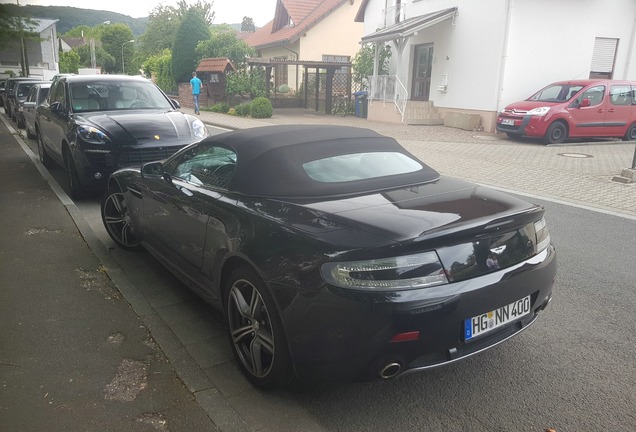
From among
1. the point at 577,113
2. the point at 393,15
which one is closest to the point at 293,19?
the point at 393,15

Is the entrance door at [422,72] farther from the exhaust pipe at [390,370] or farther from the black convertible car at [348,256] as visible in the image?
the exhaust pipe at [390,370]

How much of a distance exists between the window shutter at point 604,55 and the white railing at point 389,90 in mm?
6926

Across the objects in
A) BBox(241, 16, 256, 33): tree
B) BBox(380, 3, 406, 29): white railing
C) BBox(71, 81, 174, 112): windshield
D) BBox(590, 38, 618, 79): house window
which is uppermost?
BBox(241, 16, 256, 33): tree

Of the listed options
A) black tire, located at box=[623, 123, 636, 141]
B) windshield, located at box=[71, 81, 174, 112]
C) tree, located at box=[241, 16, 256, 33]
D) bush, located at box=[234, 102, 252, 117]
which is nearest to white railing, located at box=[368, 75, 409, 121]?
bush, located at box=[234, 102, 252, 117]

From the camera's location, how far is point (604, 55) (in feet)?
63.2

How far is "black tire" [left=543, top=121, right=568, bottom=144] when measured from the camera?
15141 millimetres

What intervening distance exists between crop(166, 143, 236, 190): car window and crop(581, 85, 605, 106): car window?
14.4m

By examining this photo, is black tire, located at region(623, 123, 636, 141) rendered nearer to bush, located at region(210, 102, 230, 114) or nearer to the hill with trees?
bush, located at region(210, 102, 230, 114)

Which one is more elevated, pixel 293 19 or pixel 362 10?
pixel 293 19

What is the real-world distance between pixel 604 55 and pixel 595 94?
5128 mm

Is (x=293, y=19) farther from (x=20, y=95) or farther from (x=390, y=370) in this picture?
(x=390, y=370)

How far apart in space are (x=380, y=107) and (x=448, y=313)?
20754 mm

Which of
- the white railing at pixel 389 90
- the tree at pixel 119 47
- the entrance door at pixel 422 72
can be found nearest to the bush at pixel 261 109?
the white railing at pixel 389 90

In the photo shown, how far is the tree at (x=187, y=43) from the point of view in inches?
1281
